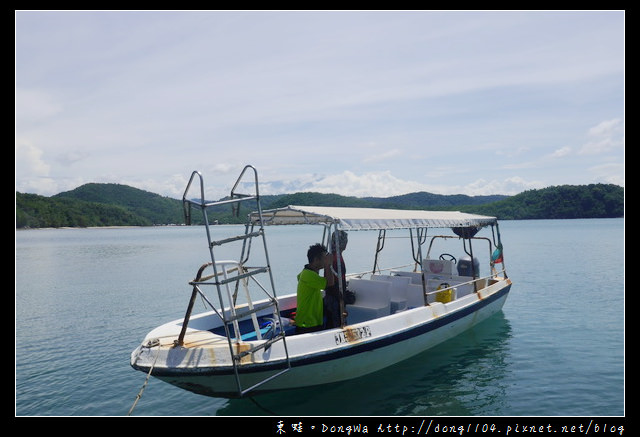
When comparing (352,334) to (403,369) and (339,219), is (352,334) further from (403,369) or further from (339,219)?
(403,369)

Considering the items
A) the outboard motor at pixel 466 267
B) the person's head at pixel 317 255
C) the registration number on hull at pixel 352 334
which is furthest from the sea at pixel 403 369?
the person's head at pixel 317 255

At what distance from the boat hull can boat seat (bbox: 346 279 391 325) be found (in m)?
0.67

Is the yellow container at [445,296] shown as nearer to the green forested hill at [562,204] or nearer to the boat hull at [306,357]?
the boat hull at [306,357]

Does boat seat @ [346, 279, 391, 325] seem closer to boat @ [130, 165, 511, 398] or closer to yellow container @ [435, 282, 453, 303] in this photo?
boat @ [130, 165, 511, 398]

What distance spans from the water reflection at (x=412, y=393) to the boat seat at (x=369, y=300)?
1.12 m

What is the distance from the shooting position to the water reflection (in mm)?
7535

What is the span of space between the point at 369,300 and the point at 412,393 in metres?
1.97

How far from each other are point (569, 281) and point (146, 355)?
20.1m

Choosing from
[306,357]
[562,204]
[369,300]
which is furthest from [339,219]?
[562,204]

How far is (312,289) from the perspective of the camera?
771 cm

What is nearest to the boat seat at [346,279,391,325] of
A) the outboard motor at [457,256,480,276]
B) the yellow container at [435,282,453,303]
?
the yellow container at [435,282,453,303]
